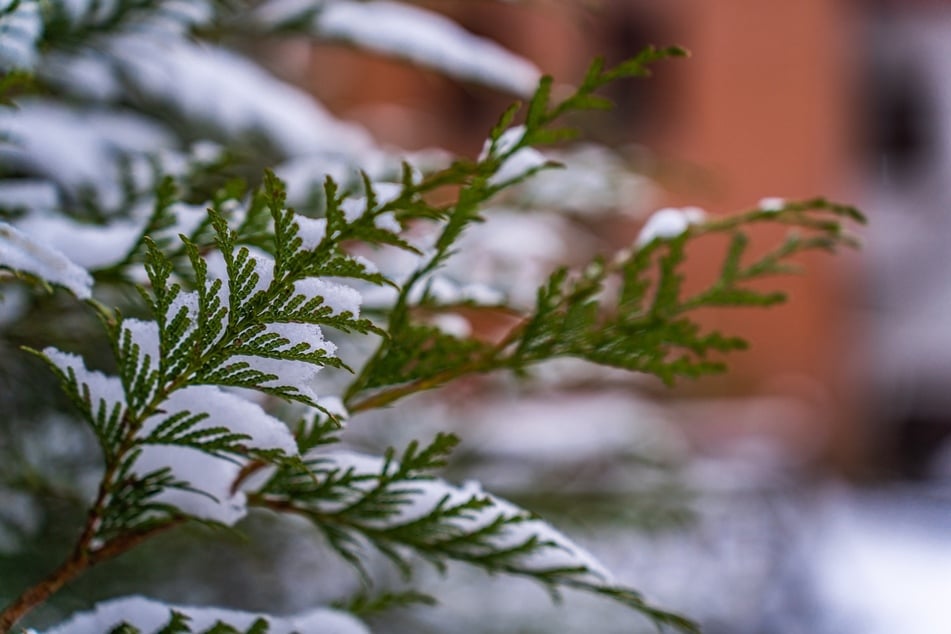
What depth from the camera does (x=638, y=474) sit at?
114 inches

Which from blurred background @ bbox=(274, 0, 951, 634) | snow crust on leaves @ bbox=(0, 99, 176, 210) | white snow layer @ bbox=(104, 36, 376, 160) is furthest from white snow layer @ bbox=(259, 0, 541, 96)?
blurred background @ bbox=(274, 0, 951, 634)

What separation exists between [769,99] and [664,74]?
1.21 m

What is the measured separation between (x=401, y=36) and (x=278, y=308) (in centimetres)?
83

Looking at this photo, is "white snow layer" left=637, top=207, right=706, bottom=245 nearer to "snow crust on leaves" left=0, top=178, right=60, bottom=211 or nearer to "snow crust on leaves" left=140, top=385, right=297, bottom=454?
"snow crust on leaves" left=140, top=385, right=297, bottom=454

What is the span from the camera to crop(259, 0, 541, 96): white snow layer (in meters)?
1.30

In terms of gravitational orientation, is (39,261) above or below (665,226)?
below

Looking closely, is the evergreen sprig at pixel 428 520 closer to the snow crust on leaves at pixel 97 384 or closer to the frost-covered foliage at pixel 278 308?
the frost-covered foliage at pixel 278 308

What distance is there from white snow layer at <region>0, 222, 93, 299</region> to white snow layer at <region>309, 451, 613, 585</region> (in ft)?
0.79

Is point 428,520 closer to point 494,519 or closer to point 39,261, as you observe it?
point 494,519

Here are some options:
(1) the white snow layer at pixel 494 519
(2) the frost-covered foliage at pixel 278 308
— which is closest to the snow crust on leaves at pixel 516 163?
(2) the frost-covered foliage at pixel 278 308

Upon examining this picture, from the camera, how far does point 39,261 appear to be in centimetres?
71

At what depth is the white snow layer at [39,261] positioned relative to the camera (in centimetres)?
67

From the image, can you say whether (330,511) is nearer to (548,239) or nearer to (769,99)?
(548,239)

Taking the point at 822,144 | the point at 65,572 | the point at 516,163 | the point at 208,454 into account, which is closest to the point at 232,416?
the point at 208,454
